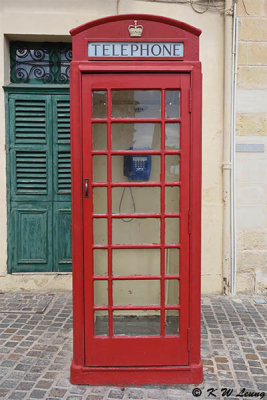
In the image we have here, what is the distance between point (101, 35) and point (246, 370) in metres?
3.19

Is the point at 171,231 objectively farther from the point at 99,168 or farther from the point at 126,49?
the point at 126,49

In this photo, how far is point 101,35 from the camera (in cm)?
322

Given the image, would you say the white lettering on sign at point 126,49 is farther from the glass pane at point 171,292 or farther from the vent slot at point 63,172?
the vent slot at point 63,172

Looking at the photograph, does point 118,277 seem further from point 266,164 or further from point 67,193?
point 266,164

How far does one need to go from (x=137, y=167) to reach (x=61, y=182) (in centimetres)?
270

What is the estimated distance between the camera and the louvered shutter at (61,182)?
5848 millimetres

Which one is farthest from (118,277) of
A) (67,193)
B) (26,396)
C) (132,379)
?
(67,193)

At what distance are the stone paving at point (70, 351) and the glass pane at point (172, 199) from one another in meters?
1.52

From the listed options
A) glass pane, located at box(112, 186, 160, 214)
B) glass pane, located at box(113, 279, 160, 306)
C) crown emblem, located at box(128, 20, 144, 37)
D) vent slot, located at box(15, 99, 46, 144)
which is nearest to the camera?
crown emblem, located at box(128, 20, 144, 37)

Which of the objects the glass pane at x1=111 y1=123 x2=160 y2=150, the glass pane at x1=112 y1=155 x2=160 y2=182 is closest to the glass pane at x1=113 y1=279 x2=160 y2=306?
the glass pane at x1=112 y1=155 x2=160 y2=182

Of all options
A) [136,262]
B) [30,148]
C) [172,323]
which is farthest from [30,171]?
[172,323]

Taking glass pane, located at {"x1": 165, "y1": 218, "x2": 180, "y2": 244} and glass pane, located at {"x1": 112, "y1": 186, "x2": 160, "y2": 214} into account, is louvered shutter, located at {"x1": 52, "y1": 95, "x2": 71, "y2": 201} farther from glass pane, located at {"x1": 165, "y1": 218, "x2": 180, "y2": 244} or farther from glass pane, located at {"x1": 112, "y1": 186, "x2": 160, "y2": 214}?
glass pane, located at {"x1": 165, "y1": 218, "x2": 180, "y2": 244}

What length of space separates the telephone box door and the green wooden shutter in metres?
2.53

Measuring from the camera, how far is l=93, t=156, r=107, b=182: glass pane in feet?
11.1
